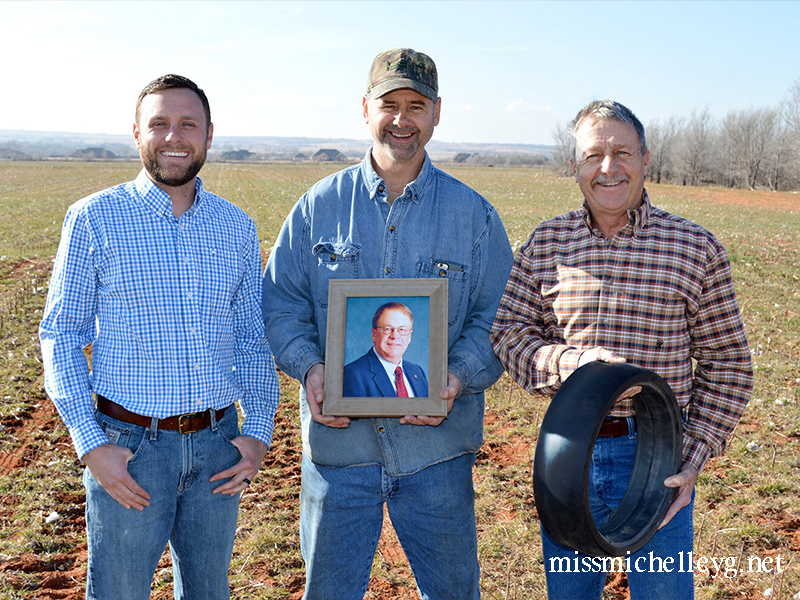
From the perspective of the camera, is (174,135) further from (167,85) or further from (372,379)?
(372,379)

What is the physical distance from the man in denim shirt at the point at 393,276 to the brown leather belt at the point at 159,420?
437 millimetres

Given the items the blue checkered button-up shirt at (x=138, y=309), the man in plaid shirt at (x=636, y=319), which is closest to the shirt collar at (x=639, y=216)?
the man in plaid shirt at (x=636, y=319)

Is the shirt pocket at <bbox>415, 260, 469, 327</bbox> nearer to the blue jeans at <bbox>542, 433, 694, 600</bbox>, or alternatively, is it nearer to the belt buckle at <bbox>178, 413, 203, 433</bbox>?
the blue jeans at <bbox>542, 433, 694, 600</bbox>

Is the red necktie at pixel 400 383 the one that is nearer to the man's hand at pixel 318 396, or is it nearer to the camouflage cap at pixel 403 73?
the man's hand at pixel 318 396

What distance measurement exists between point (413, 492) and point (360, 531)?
A: 291 millimetres

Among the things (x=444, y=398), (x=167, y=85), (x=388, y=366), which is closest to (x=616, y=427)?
(x=444, y=398)

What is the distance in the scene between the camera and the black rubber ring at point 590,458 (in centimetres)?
233

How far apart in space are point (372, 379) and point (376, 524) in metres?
0.71

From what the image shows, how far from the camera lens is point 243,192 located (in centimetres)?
3725

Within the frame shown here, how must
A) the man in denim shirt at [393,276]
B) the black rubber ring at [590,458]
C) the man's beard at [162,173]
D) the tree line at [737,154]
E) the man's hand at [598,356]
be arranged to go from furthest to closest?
1. the tree line at [737,154]
2. the man in denim shirt at [393,276]
3. the man's beard at [162,173]
4. the man's hand at [598,356]
5. the black rubber ring at [590,458]

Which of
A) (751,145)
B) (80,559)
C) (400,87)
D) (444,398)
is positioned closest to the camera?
(444,398)

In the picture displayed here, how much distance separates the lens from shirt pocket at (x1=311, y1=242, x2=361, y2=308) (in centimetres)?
290

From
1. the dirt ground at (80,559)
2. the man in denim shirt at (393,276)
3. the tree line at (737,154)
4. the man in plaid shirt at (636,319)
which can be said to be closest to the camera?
the man in plaid shirt at (636,319)

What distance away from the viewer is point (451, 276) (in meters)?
2.94
